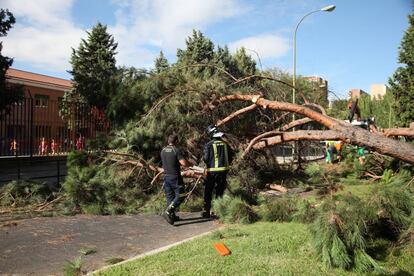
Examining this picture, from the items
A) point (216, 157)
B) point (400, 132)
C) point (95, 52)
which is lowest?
point (216, 157)

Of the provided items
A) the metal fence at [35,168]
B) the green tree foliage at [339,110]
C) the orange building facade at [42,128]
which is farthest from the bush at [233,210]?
the green tree foliage at [339,110]

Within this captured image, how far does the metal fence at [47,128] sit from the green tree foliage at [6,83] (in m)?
1.17

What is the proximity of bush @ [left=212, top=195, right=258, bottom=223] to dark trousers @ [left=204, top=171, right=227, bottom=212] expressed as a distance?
519 millimetres

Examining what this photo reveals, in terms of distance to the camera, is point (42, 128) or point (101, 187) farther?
point (42, 128)

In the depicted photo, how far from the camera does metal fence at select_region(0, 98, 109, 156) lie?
10.9 metres

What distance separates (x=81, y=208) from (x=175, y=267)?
388cm

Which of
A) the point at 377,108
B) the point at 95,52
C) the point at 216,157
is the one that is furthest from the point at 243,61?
the point at 216,157

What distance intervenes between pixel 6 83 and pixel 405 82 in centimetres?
1639

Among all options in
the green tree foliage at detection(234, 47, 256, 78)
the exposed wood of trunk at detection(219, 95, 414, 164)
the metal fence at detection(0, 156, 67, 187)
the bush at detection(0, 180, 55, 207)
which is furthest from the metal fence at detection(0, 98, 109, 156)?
the green tree foliage at detection(234, 47, 256, 78)

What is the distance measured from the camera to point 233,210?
6660 mm

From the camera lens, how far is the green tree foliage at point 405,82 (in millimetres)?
17656

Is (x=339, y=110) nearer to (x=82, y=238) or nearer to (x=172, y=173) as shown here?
(x=172, y=173)

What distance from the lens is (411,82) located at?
1764cm

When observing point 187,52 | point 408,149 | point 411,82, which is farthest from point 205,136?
point 187,52
